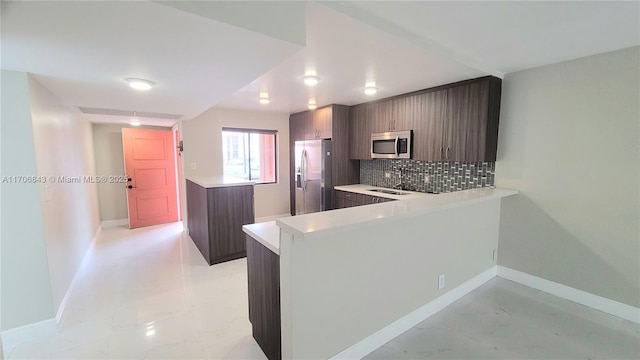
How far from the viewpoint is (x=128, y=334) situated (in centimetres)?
211

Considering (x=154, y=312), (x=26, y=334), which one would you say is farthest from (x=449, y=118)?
(x=26, y=334)

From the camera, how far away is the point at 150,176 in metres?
5.32

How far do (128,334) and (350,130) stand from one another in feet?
12.7

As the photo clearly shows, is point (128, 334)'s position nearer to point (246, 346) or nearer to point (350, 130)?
point (246, 346)

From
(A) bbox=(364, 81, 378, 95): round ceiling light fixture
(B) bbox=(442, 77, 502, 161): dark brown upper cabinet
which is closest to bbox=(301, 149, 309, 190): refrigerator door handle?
(A) bbox=(364, 81, 378, 95): round ceiling light fixture

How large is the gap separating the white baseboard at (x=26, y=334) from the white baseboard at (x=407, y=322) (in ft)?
7.38

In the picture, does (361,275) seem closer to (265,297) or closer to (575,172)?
(265,297)

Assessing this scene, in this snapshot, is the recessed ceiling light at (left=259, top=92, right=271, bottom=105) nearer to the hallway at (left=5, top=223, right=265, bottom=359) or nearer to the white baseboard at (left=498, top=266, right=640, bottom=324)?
the hallway at (left=5, top=223, right=265, bottom=359)

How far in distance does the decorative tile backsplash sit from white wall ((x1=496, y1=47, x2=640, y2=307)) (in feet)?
0.73

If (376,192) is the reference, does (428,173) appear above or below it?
above

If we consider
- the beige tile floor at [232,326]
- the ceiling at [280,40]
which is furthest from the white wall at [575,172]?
the beige tile floor at [232,326]

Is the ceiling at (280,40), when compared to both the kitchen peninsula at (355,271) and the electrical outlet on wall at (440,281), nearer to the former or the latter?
the kitchen peninsula at (355,271)

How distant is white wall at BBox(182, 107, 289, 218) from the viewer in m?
4.61

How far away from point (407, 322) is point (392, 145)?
241 centimetres
